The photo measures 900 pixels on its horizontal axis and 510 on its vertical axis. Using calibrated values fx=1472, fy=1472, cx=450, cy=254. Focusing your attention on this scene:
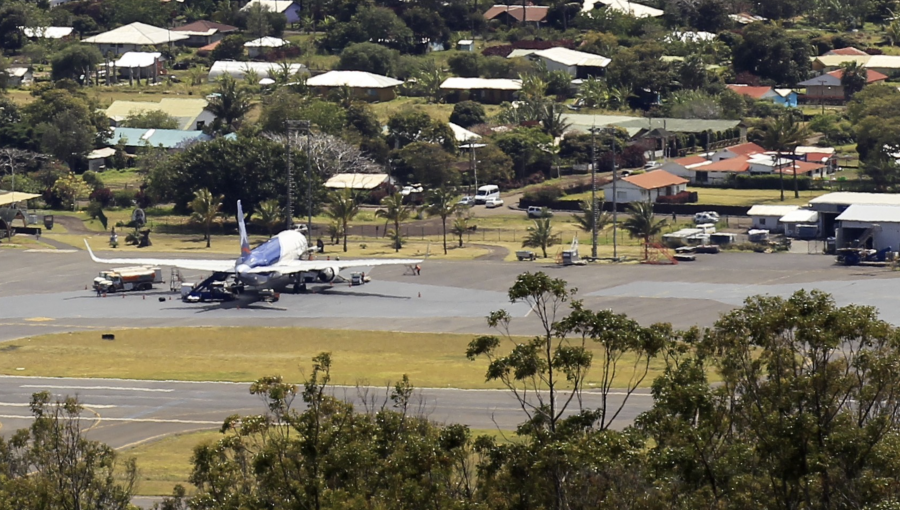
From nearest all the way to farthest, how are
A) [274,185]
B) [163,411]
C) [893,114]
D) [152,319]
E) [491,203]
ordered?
[163,411] < [152,319] < [274,185] < [491,203] < [893,114]

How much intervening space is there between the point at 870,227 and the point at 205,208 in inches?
2473

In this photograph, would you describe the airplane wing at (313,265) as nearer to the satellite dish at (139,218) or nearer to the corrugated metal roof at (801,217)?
the satellite dish at (139,218)

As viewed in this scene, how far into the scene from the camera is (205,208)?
14450 centimetres

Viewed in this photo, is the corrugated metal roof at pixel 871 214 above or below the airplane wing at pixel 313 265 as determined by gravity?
above

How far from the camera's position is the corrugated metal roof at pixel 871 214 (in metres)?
129

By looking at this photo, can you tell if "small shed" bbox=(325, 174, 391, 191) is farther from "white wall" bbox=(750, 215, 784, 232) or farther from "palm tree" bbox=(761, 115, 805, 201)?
"white wall" bbox=(750, 215, 784, 232)

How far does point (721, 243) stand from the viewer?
449 ft

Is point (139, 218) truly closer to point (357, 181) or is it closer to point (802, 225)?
point (357, 181)

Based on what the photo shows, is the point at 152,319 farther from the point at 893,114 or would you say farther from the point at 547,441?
the point at 893,114

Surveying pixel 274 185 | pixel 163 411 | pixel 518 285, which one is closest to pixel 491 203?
pixel 274 185

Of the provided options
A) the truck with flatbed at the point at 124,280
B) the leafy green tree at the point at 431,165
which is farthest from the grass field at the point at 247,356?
the leafy green tree at the point at 431,165

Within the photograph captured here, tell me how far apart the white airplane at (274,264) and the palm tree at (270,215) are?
75.5 ft

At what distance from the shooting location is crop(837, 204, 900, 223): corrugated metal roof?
424ft

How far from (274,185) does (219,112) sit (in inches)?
1881
